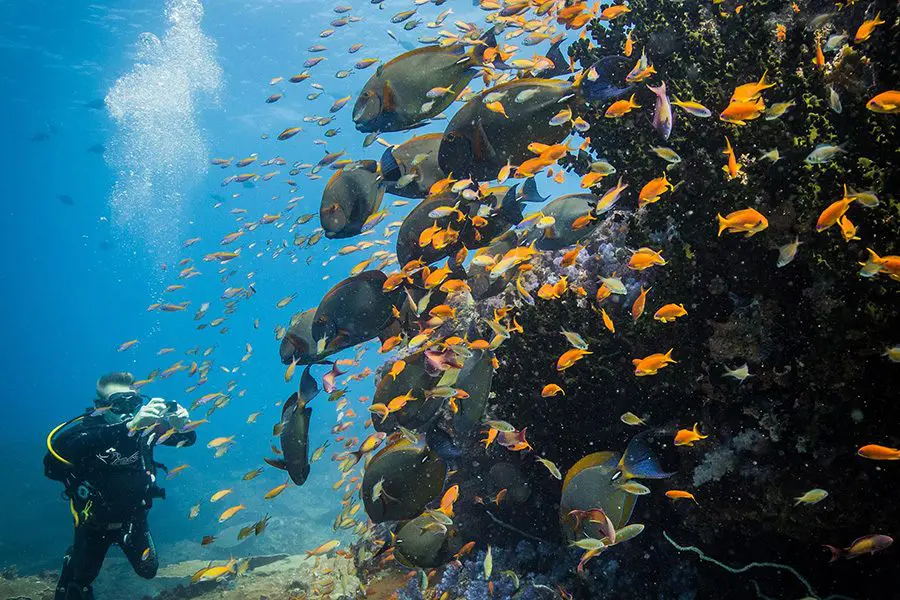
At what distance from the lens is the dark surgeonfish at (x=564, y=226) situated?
14.3ft

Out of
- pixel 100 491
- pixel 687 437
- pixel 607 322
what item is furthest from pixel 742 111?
pixel 100 491

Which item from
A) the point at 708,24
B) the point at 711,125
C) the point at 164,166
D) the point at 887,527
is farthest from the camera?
the point at 164,166

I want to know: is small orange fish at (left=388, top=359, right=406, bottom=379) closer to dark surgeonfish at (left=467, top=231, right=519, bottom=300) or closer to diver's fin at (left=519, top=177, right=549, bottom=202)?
dark surgeonfish at (left=467, top=231, right=519, bottom=300)

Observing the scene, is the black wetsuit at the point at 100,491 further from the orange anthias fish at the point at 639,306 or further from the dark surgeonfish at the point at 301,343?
A: the orange anthias fish at the point at 639,306

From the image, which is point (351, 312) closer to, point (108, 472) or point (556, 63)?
point (556, 63)

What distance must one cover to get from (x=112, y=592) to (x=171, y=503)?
15530 mm

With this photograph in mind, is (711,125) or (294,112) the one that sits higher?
(711,125)

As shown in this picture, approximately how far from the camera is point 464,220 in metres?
3.81

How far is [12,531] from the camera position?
21344 millimetres

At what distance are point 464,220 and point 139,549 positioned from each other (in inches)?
332

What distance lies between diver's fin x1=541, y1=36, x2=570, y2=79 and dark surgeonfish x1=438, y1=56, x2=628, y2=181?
1.28 meters

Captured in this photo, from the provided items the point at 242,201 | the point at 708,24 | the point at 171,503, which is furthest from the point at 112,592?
the point at 242,201

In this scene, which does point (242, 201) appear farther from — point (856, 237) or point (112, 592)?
point (856, 237)

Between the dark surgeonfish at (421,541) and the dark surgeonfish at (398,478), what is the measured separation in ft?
1.24
